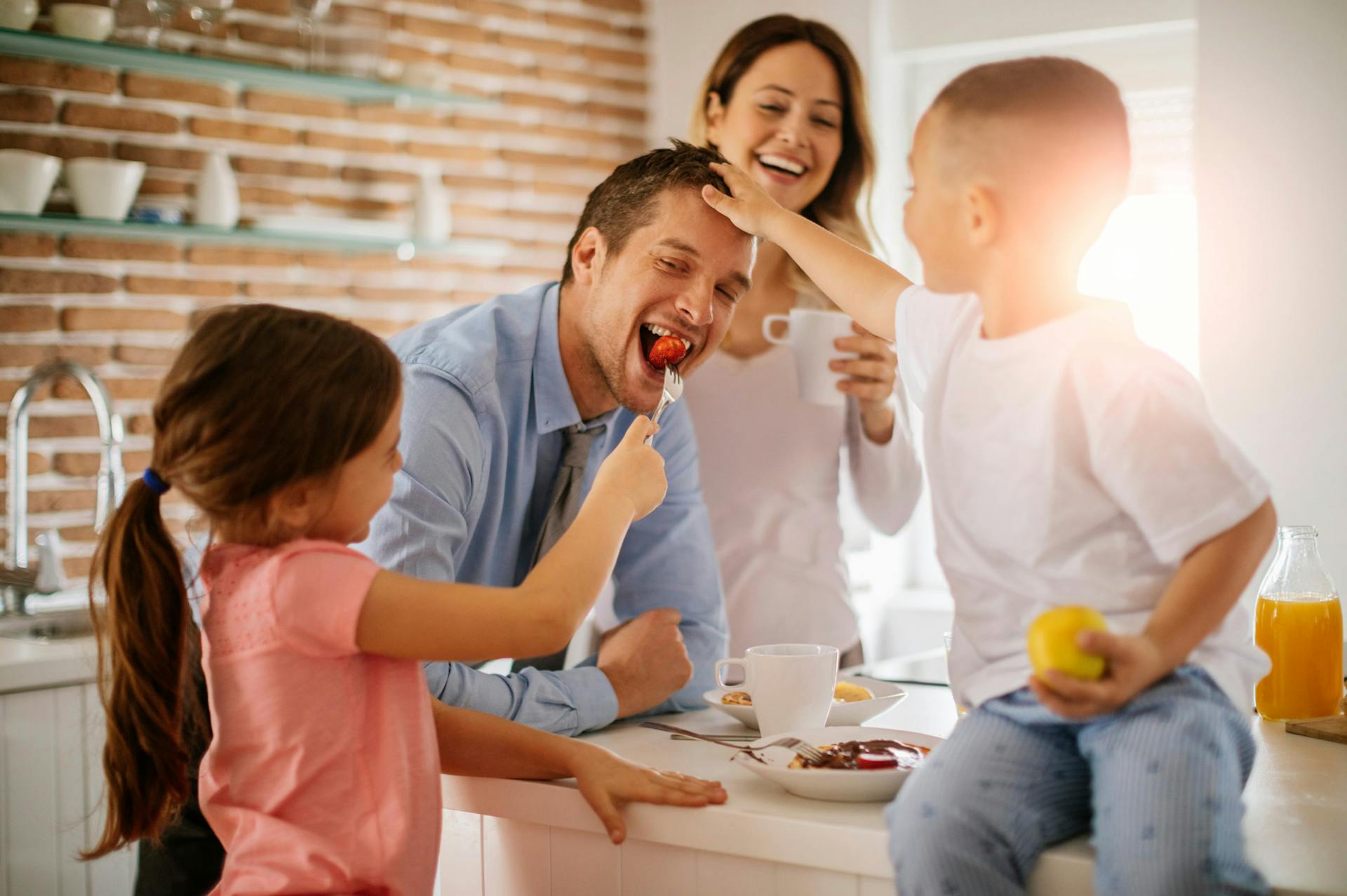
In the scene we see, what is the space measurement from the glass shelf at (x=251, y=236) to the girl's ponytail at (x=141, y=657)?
70.0 inches

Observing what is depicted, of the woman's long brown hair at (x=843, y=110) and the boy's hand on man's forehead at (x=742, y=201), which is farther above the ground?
the woman's long brown hair at (x=843, y=110)

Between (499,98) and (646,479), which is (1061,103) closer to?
(646,479)

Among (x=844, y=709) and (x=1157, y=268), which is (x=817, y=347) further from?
(x=1157, y=268)

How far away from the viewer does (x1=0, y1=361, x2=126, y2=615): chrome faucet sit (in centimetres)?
203

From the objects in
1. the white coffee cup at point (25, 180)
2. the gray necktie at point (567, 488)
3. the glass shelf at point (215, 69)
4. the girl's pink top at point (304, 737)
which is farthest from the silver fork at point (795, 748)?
the glass shelf at point (215, 69)

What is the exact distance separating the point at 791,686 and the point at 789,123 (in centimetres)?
110

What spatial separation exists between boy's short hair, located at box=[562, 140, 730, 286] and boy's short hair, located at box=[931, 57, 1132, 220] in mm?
541

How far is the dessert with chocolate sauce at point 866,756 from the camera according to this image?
101 centimetres

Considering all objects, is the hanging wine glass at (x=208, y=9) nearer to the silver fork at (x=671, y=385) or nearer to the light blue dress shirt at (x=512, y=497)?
the light blue dress shirt at (x=512, y=497)

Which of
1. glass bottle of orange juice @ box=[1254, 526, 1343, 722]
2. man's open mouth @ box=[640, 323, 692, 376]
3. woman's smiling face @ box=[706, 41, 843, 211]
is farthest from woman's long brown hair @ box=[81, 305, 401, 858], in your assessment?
woman's smiling face @ box=[706, 41, 843, 211]

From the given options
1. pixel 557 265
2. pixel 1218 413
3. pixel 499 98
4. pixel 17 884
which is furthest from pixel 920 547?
pixel 17 884

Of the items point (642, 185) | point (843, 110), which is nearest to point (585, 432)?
point (642, 185)

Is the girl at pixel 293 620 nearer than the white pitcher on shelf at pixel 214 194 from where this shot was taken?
Yes

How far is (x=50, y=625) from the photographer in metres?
2.07
